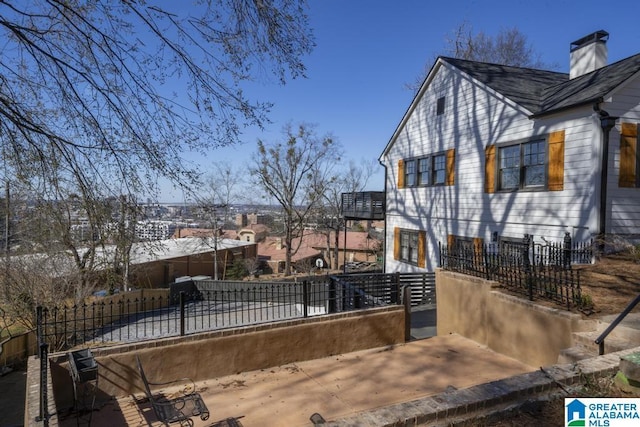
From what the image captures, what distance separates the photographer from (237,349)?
6957mm

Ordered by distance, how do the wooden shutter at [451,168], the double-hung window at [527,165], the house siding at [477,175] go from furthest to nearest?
the wooden shutter at [451,168] → the double-hung window at [527,165] → the house siding at [477,175]

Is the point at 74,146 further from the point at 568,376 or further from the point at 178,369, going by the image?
the point at 568,376

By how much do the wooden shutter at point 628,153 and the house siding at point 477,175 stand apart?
734mm

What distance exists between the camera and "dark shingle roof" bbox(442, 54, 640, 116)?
383 inches

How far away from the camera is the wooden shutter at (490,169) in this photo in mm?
12023

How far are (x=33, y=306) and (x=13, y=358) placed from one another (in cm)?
179

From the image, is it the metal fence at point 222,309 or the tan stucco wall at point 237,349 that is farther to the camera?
the metal fence at point 222,309

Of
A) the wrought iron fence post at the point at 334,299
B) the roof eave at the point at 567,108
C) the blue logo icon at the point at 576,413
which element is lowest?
the wrought iron fence post at the point at 334,299

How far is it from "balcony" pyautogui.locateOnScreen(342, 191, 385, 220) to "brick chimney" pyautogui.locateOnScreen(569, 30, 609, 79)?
8.74 meters

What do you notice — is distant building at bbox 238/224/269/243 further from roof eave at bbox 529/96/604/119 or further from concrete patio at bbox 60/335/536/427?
concrete patio at bbox 60/335/536/427

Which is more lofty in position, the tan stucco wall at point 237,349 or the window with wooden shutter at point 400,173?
the window with wooden shutter at point 400,173

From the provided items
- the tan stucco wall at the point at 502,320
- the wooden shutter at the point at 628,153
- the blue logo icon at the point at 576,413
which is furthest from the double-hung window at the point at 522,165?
the blue logo icon at the point at 576,413

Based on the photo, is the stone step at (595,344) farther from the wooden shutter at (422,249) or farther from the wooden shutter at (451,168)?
the wooden shutter at (422,249)

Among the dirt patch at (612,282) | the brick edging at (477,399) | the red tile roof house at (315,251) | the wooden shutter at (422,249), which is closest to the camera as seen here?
the brick edging at (477,399)
